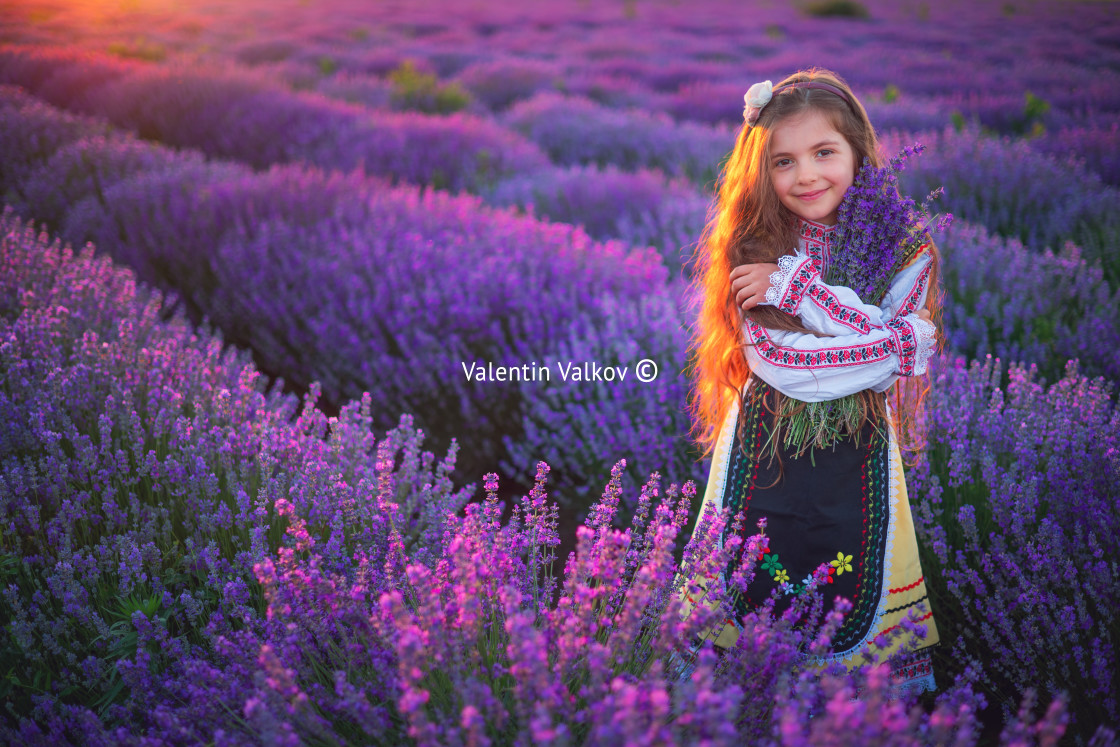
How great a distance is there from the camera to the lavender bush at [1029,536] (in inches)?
57.1

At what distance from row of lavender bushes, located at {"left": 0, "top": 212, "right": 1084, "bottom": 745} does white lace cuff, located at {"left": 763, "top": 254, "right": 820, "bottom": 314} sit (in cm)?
47

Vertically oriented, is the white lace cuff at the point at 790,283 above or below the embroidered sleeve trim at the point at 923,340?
above

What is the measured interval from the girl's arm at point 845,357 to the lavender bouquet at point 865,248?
A: 72 millimetres

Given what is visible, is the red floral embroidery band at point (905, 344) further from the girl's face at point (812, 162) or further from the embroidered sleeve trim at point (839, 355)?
the girl's face at point (812, 162)

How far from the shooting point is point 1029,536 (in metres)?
1.72

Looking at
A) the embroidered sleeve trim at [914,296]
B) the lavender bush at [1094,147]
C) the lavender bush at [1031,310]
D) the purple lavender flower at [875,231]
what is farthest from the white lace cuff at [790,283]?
the lavender bush at [1094,147]

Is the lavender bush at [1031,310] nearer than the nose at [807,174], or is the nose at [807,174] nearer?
the nose at [807,174]

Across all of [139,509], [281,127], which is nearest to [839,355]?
[139,509]

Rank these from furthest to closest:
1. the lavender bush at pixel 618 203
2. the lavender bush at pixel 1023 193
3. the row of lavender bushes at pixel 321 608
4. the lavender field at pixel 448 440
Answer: the lavender bush at pixel 618 203
the lavender bush at pixel 1023 193
the lavender field at pixel 448 440
the row of lavender bushes at pixel 321 608

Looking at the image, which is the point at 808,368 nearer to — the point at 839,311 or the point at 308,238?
the point at 839,311

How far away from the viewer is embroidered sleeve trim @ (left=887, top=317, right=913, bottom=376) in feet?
4.48

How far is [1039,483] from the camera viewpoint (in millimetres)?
1805

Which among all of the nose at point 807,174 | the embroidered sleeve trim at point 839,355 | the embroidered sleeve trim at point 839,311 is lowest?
the embroidered sleeve trim at point 839,355

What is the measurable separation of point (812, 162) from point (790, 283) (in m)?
0.30
